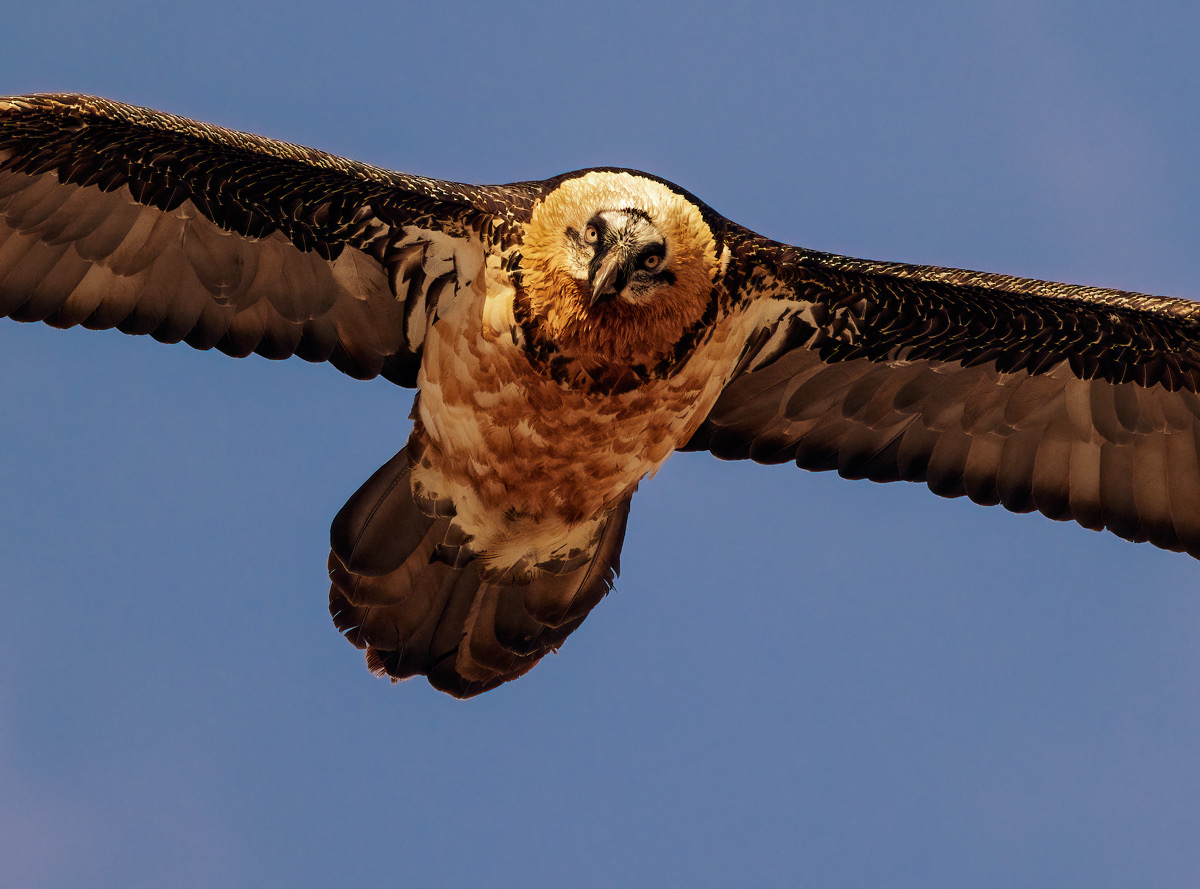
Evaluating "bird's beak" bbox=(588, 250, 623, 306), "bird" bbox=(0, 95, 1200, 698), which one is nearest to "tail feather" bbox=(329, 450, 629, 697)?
"bird" bbox=(0, 95, 1200, 698)

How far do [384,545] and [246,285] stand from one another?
1.81m

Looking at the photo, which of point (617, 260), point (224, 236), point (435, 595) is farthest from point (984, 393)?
point (224, 236)

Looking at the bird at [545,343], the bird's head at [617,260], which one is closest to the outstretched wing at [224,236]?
the bird at [545,343]

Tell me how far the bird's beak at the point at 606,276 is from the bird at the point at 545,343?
0.04 feet

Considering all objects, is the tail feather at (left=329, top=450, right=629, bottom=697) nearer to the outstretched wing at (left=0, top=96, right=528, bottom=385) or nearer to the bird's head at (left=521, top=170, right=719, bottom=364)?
the outstretched wing at (left=0, top=96, right=528, bottom=385)

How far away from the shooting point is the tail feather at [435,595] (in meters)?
10.8

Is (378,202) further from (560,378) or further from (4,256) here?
(4,256)

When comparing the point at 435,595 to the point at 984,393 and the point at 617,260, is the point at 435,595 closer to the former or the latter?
the point at 617,260

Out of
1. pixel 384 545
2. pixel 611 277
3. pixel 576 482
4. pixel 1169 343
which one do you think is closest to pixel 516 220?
pixel 611 277

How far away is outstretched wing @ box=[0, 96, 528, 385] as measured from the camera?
991 centimetres

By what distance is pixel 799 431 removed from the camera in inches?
462

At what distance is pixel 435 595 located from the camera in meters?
11.0

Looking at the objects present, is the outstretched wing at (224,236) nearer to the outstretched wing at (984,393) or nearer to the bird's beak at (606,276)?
the bird's beak at (606,276)

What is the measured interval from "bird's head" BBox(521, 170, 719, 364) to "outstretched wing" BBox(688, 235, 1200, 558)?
950 mm
